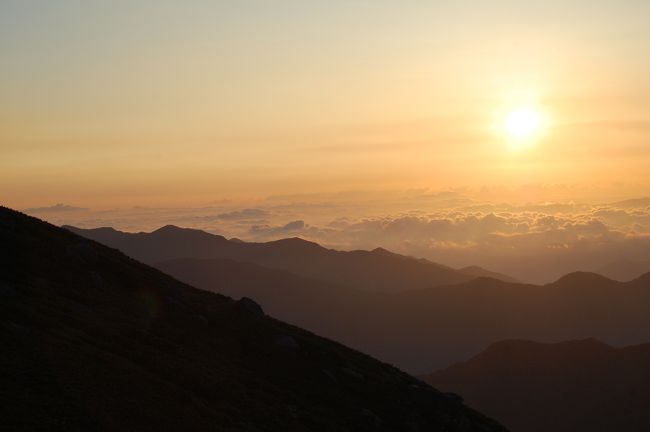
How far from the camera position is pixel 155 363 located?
50.5 metres

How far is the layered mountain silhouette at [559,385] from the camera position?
500 feet

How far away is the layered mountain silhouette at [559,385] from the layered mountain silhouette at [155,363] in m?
91.7

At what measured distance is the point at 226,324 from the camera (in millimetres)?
68625

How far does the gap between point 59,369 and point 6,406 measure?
246 inches

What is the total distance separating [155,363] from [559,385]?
144068 millimetres

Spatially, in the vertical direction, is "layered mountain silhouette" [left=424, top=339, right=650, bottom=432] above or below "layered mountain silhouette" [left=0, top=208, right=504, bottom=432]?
below

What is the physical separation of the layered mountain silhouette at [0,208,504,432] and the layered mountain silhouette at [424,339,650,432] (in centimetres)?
9166

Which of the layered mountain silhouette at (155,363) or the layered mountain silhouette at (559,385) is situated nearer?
the layered mountain silhouette at (155,363)

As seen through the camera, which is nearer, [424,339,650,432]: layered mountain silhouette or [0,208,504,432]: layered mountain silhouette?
[0,208,504,432]: layered mountain silhouette

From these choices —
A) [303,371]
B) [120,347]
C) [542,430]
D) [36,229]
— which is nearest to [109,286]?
[36,229]

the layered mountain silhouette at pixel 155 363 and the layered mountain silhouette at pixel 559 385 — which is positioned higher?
the layered mountain silhouette at pixel 155 363

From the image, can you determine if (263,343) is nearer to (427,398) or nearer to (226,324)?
(226,324)

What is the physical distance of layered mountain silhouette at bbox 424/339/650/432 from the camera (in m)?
152

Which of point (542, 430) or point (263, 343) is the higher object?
point (263, 343)
